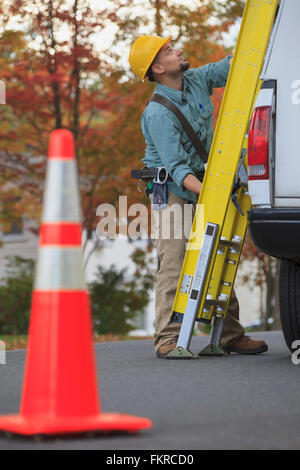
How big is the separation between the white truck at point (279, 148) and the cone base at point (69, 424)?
1854mm

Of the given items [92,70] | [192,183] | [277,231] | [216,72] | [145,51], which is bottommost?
[277,231]

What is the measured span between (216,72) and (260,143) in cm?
171

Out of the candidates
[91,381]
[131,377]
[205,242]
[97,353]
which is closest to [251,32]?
[205,242]

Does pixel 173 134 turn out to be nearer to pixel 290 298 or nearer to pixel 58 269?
pixel 290 298

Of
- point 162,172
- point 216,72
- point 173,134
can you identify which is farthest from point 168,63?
point 162,172

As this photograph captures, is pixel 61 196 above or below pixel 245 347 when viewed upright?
above

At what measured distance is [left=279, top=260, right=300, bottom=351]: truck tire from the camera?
6086mm

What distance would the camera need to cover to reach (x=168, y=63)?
21.6ft

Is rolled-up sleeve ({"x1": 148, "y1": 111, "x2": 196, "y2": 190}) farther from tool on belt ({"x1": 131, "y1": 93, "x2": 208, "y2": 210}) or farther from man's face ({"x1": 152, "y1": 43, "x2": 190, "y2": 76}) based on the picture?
man's face ({"x1": 152, "y1": 43, "x2": 190, "y2": 76})

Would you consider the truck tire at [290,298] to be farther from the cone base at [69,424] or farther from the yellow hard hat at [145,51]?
the cone base at [69,424]

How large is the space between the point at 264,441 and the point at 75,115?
11347mm

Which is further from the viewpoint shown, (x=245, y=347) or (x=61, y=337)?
(x=245, y=347)

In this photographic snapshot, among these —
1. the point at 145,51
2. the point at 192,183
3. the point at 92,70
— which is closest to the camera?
the point at 192,183

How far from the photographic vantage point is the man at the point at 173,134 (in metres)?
6.44
